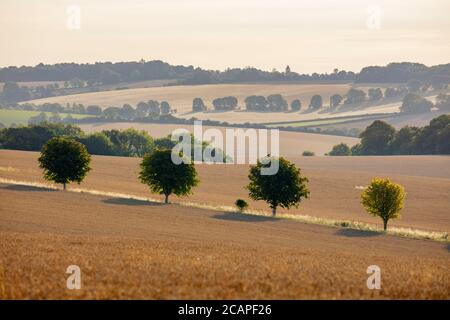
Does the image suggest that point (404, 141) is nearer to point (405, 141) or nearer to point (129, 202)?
point (405, 141)

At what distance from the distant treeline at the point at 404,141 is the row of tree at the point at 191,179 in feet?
236

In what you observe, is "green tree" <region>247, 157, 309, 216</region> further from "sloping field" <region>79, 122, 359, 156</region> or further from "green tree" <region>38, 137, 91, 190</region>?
"sloping field" <region>79, 122, 359, 156</region>

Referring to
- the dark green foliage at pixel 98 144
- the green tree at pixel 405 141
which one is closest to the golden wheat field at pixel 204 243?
the dark green foliage at pixel 98 144

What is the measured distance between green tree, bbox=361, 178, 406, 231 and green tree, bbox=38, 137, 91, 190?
27147mm

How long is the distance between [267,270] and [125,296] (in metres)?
8.07

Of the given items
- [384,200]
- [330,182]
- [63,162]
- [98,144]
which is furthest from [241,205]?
[98,144]

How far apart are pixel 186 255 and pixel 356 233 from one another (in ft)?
85.3

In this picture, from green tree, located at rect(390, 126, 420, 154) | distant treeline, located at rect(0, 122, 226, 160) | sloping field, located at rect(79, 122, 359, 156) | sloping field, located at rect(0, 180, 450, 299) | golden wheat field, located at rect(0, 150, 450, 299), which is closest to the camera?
sloping field, located at rect(0, 180, 450, 299)

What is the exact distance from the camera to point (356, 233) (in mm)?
59344

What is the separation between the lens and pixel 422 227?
219ft

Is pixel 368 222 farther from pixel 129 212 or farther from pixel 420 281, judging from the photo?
pixel 420 281

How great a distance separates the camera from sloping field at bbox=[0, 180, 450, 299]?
25406 mm

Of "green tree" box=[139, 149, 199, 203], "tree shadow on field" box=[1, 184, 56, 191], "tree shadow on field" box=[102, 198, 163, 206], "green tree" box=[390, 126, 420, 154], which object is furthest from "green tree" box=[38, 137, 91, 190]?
"green tree" box=[390, 126, 420, 154]
